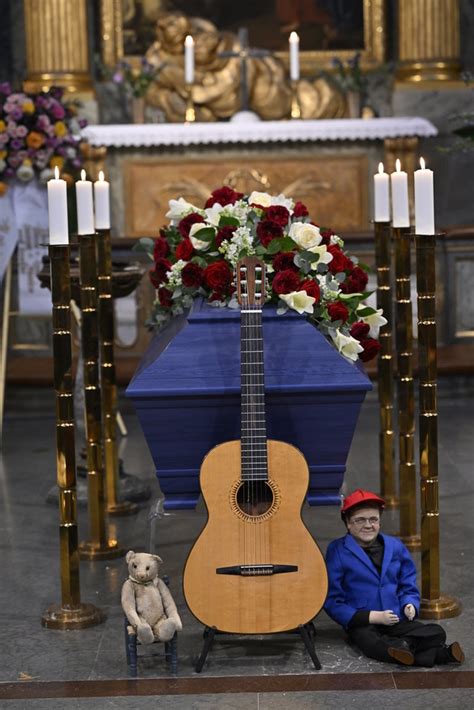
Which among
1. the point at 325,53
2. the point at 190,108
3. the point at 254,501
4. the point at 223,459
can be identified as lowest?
the point at 254,501

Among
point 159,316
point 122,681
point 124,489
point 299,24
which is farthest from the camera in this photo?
point 299,24

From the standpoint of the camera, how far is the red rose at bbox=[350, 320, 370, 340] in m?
5.27

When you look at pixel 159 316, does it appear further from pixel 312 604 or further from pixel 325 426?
pixel 312 604

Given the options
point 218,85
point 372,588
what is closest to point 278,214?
point 372,588

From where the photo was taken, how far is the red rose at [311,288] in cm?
509

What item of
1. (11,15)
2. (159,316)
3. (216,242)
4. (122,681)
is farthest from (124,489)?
(11,15)

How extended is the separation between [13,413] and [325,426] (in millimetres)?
4964

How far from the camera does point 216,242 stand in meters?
5.33

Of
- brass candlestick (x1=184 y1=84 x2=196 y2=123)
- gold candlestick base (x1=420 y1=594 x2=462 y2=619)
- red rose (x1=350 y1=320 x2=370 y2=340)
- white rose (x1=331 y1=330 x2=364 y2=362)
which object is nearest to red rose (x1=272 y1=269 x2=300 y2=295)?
white rose (x1=331 y1=330 x2=364 y2=362)

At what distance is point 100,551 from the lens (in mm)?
6055

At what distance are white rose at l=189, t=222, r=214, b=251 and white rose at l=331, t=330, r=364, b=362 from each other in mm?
622

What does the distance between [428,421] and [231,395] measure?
2.23 ft

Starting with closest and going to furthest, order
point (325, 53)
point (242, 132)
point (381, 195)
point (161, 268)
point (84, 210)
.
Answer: point (161, 268)
point (84, 210)
point (381, 195)
point (242, 132)
point (325, 53)

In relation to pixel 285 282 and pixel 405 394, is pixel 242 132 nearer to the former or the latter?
pixel 405 394
